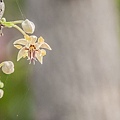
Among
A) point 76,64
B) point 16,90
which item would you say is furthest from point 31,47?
point 16,90

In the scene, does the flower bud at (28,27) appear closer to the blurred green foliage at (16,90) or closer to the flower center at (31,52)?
the flower center at (31,52)

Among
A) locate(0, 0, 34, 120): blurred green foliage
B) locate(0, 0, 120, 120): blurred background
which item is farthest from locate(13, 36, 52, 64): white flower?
locate(0, 0, 34, 120): blurred green foliage

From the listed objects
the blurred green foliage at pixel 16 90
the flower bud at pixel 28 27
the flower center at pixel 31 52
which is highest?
the blurred green foliage at pixel 16 90

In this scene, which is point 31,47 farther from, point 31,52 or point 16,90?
point 16,90

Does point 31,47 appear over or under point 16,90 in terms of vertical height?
under

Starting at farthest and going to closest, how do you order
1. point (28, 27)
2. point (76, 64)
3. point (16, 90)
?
point (16, 90) → point (76, 64) → point (28, 27)

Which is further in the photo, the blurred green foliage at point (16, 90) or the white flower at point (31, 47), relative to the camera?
the blurred green foliage at point (16, 90)

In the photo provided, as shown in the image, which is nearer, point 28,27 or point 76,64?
point 28,27

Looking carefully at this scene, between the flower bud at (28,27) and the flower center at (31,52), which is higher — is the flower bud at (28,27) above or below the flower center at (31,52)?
above

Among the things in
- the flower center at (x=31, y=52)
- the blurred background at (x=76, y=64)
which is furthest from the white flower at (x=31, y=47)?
the blurred background at (x=76, y=64)

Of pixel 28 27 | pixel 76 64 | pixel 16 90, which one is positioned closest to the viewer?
pixel 28 27
